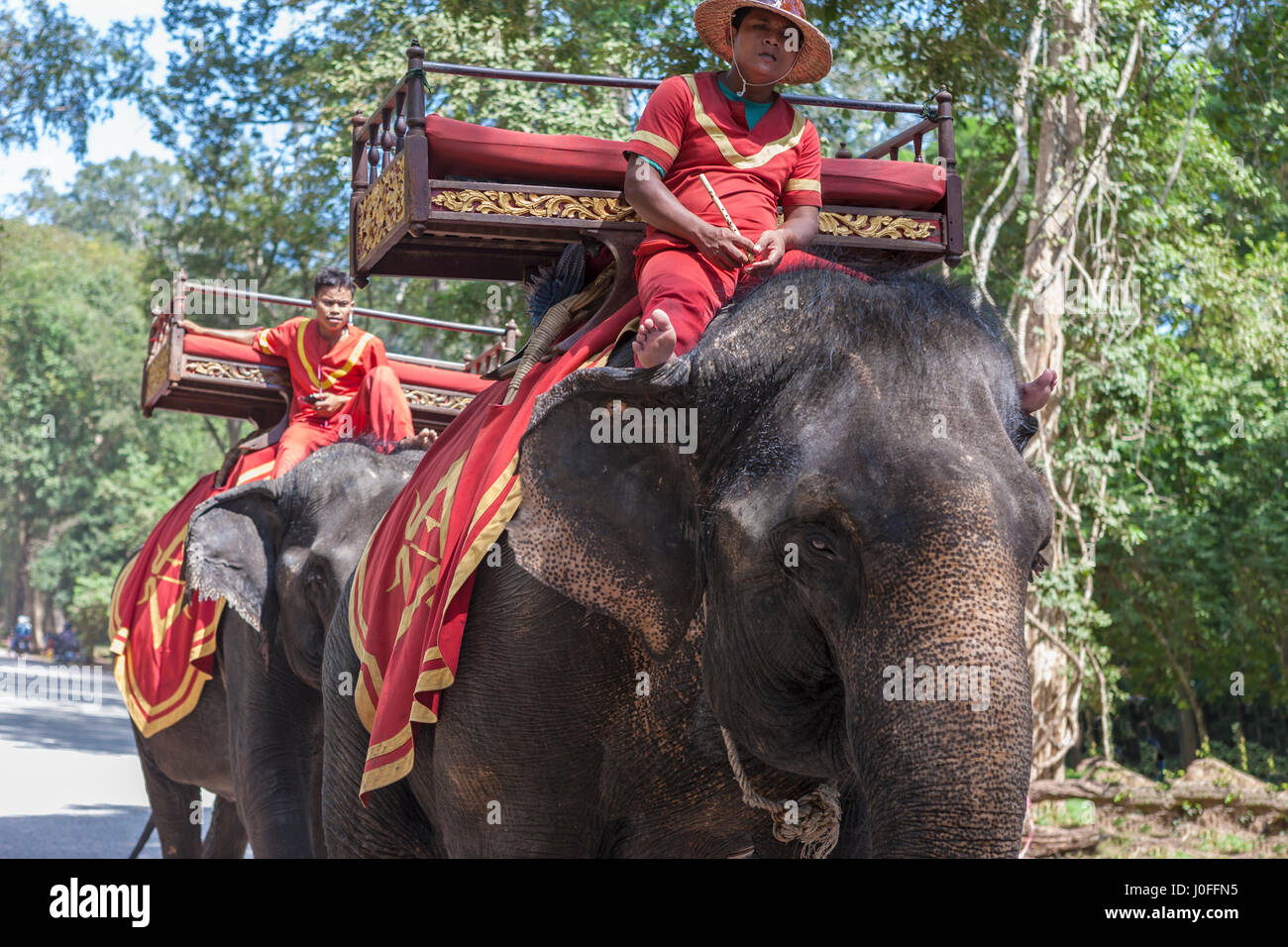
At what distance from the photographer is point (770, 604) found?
2436 millimetres

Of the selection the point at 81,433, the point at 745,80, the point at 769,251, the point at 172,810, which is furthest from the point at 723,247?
the point at 81,433

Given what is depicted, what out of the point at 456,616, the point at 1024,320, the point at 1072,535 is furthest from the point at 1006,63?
the point at 456,616

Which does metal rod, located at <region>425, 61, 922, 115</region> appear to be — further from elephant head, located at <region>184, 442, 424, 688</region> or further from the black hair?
the black hair

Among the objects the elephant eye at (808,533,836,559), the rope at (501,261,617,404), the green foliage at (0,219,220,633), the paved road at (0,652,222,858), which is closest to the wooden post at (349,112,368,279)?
the rope at (501,261,617,404)

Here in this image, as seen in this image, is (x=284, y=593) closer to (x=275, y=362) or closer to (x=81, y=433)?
(x=275, y=362)

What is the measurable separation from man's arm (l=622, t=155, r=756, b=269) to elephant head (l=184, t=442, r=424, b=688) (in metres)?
2.38

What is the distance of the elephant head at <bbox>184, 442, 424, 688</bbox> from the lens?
5262 mm

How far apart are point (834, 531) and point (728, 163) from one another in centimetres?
112

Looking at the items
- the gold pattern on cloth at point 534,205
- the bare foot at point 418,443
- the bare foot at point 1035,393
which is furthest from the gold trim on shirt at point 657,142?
the bare foot at point 418,443

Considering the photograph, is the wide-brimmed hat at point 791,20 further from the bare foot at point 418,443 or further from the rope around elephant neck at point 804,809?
the bare foot at point 418,443
